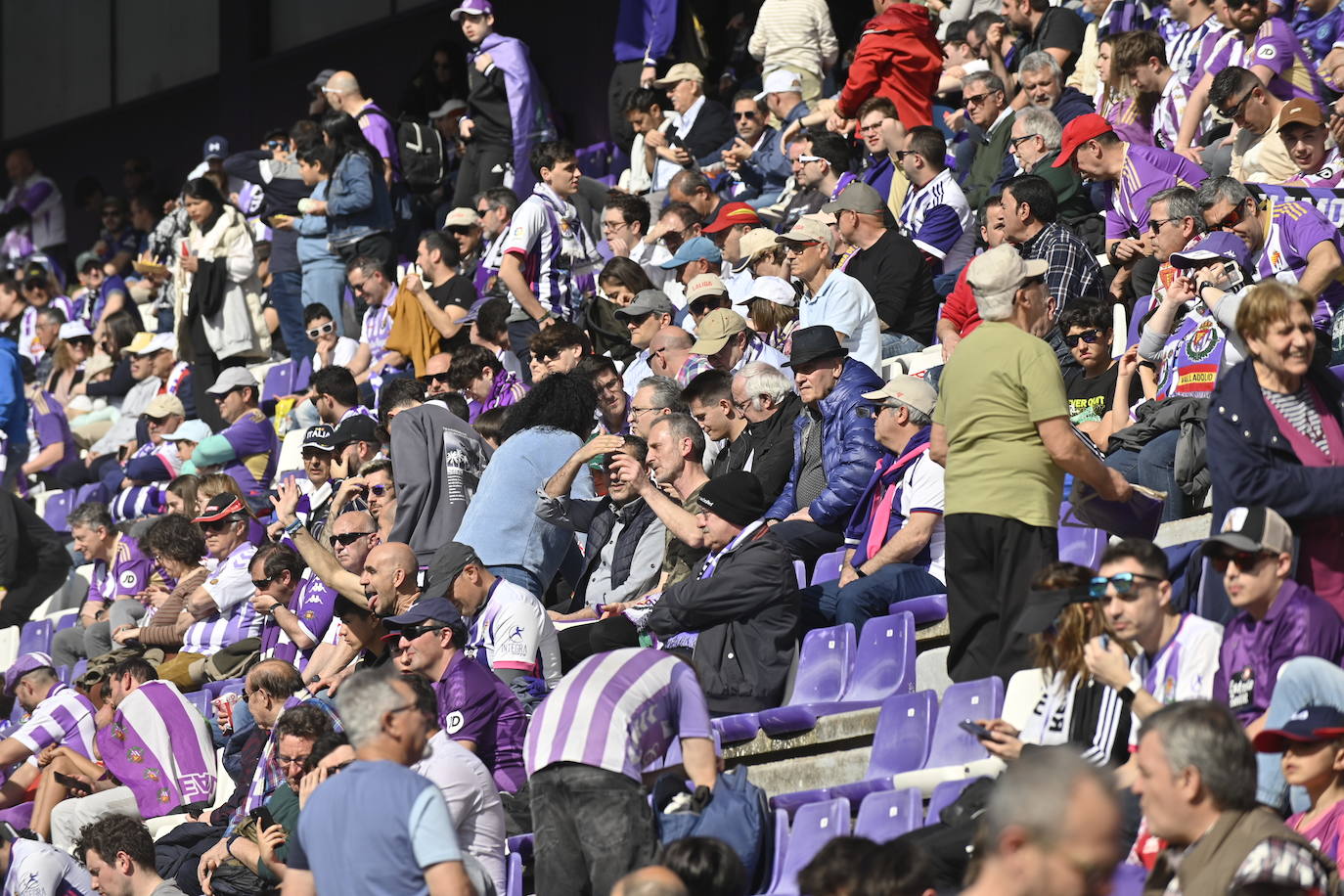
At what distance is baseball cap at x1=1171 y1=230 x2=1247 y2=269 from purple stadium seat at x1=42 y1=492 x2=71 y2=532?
8.59 m

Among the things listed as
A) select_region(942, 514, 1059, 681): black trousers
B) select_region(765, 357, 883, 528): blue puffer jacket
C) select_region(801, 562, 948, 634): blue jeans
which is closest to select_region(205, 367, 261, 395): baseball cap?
select_region(765, 357, 883, 528): blue puffer jacket

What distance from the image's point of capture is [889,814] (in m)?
5.49

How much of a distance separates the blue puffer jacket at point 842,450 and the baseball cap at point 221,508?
3385mm

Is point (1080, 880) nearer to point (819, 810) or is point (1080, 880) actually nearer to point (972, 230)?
point (819, 810)

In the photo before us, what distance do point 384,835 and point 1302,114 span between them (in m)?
5.43

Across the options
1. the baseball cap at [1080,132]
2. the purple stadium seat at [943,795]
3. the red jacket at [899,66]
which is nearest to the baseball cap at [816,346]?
the baseball cap at [1080,132]

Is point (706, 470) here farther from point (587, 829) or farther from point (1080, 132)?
point (587, 829)

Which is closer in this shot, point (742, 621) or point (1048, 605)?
point (1048, 605)

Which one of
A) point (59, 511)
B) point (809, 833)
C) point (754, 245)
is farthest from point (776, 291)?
point (59, 511)

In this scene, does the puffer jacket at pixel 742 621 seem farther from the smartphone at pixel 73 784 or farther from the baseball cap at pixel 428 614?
the smartphone at pixel 73 784

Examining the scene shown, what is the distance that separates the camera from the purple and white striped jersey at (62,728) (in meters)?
9.34

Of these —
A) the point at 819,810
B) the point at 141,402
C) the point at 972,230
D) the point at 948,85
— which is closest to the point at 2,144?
the point at 141,402

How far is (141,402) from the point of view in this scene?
574 inches

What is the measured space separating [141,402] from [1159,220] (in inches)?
342
